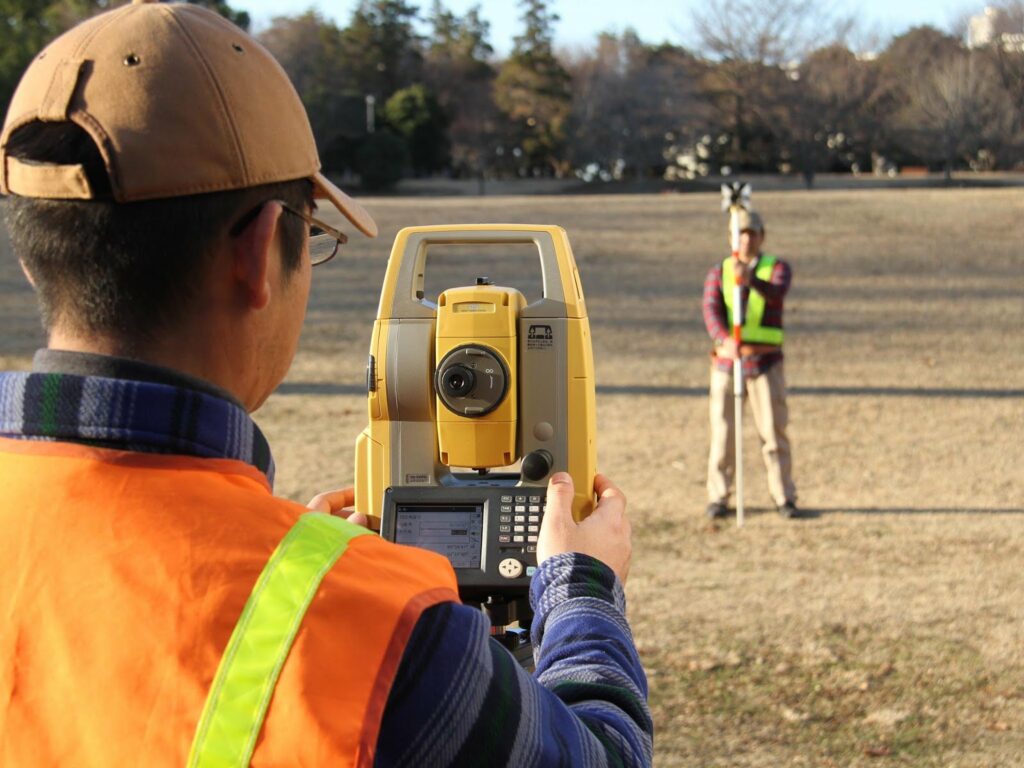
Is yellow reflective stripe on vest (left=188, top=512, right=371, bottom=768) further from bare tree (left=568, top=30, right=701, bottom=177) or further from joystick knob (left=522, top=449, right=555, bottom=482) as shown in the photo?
bare tree (left=568, top=30, right=701, bottom=177)

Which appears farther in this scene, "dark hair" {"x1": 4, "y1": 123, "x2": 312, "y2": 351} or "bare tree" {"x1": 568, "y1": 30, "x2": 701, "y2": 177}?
"bare tree" {"x1": 568, "y1": 30, "x2": 701, "y2": 177}

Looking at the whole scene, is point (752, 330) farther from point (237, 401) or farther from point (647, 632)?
point (237, 401)

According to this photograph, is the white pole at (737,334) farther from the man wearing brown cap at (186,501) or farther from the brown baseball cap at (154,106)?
the brown baseball cap at (154,106)

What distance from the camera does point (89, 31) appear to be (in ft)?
3.83

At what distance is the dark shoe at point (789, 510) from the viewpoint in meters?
7.13

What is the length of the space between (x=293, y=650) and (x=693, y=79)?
5440 centimetres

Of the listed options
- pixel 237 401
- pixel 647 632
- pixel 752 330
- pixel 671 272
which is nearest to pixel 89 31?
pixel 237 401

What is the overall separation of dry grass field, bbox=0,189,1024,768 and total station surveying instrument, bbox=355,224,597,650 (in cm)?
224

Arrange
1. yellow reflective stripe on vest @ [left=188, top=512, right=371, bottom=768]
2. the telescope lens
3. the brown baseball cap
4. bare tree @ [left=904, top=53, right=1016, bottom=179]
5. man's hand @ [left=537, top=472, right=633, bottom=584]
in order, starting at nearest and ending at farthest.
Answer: yellow reflective stripe on vest @ [left=188, top=512, right=371, bottom=768] < the brown baseball cap < man's hand @ [left=537, top=472, right=633, bottom=584] < the telescope lens < bare tree @ [left=904, top=53, right=1016, bottom=179]

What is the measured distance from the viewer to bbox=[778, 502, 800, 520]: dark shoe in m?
7.13

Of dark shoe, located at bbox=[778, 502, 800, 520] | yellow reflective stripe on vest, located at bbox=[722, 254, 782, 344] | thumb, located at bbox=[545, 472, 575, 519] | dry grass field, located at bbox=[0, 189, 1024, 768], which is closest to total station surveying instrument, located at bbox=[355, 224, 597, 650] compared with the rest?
thumb, located at bbox=[545, 472, 575, 519]

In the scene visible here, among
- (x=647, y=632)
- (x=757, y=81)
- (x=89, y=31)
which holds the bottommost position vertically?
(x=647, y=632)

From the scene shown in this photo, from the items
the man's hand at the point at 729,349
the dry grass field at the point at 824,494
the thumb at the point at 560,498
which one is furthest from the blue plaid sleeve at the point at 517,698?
the man's hand at the point at 729,349

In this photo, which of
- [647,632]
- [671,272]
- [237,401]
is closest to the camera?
[237,401]
